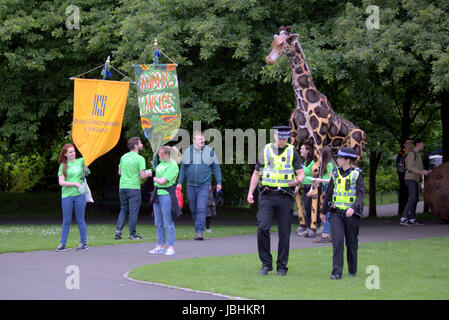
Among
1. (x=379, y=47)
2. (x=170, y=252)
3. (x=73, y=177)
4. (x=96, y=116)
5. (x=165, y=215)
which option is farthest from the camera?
(x=379, y=47)

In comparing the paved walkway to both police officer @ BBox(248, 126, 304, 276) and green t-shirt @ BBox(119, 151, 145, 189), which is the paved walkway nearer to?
green t-shirt @ BBox(119, 151, 145, 189)

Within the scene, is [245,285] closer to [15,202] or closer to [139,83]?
[139,83]

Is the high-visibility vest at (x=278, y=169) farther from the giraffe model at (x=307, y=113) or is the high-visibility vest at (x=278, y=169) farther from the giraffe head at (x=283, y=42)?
the giraffe model at (x=307, y=113)

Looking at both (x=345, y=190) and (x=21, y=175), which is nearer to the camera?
(x=345, y=190)

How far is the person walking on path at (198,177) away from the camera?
16.3 metres

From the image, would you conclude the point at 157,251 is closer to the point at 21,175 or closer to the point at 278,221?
the point at 278,221

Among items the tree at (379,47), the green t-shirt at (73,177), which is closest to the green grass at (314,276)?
the green t-shirt at (73,177)

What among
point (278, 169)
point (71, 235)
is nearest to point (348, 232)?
point (278, 169)

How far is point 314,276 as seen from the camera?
1048 centimetres

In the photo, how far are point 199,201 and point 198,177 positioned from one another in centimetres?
52

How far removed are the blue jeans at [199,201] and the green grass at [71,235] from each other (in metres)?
0.79

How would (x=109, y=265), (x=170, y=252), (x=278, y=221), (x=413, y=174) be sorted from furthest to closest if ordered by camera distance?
(x=413, y=174), (x=170, y=252), (x=109, y=265), (x=278, y=221)

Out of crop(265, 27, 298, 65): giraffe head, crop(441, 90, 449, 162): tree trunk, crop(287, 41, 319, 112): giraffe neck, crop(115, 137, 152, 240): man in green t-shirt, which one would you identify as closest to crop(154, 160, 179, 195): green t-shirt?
crop(115, 137, 152, 240): man in green t-shirt

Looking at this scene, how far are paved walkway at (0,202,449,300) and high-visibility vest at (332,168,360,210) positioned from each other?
8.73ft
